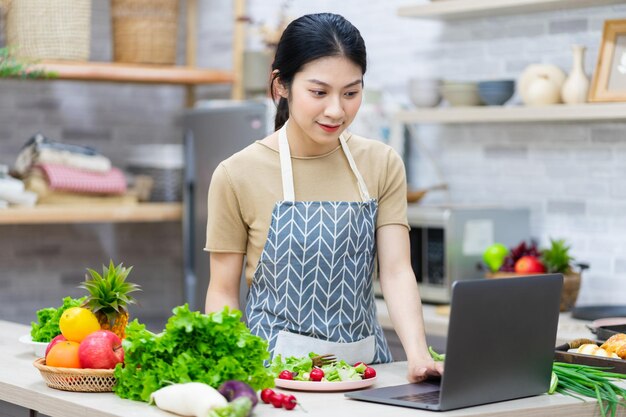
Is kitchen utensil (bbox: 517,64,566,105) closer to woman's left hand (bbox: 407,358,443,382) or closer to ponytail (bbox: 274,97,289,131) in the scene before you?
ponytail (bbox: 274,97,289,131)

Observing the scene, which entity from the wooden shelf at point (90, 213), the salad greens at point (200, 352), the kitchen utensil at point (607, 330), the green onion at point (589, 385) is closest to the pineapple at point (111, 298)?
the salad greens at point (200, 352)

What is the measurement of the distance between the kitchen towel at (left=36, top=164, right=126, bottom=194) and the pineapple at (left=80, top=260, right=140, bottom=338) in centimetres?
257

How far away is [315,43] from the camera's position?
2367 mm

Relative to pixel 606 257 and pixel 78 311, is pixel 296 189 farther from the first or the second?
pixel 606 257

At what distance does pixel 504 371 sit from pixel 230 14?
155 inches

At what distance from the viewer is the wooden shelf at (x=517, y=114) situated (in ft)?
12.8

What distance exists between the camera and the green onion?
218 cm

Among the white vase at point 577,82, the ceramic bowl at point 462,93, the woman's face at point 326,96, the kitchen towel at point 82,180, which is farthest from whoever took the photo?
the kitchen towel at point 82,180

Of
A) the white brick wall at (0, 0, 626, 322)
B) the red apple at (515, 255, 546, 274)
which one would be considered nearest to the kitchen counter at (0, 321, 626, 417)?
the red apple at (515, 255, 546, 274)

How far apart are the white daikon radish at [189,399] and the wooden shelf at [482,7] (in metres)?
2.68

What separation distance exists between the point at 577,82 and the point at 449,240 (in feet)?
2.52

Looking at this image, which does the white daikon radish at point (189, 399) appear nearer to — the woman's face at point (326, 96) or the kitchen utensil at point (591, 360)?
the woman's face at point (326, 96)

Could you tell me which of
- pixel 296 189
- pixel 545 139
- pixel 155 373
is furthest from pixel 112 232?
pixel 155 373

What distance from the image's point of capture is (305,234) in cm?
254
